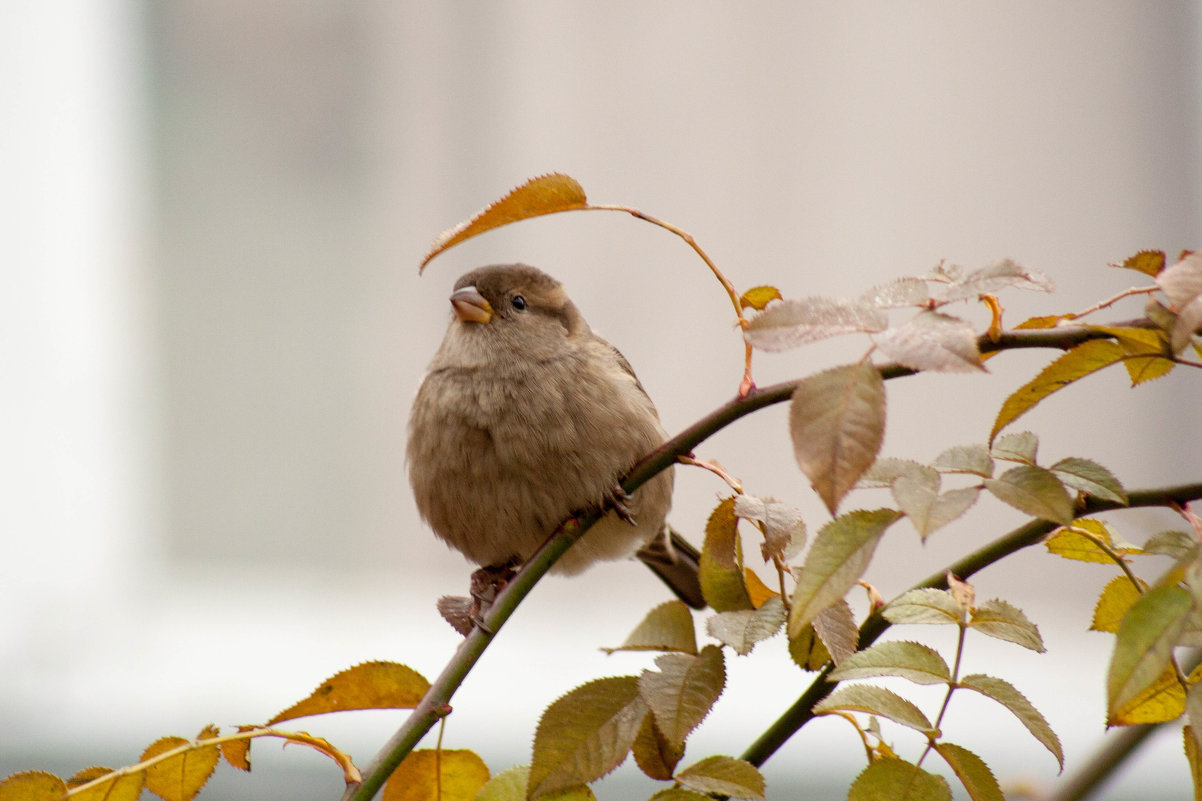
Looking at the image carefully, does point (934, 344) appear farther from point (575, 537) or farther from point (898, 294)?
point (575, 537)

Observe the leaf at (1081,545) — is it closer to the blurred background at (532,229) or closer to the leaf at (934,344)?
the leaf at (934,344)

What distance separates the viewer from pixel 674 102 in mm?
3891

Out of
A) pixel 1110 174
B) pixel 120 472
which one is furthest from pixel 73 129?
pixel 1110 174

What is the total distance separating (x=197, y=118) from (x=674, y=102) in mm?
1587

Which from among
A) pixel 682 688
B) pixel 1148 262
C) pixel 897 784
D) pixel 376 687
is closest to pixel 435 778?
pixel 376 687

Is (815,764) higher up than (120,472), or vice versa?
(120,472)

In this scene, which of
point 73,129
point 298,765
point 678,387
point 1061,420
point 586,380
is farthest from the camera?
point 1061,420

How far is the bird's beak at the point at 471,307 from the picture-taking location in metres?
1.60

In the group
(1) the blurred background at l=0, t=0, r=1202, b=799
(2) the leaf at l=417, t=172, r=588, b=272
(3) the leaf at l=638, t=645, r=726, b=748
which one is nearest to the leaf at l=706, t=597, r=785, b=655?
(3) the leaf at l=638, t=645, r=726, b=748

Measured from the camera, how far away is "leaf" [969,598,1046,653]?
582 millimetres

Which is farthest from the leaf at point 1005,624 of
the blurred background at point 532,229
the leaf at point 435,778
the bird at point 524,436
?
the blurred background at point 532,229

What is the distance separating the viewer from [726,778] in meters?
0.57

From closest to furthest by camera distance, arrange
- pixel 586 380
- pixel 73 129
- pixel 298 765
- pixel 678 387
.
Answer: pixel 586 380, pixel 298 765, pixel 73 129, pixel 678 387

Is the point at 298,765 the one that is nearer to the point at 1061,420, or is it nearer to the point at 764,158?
the point at 764,158
